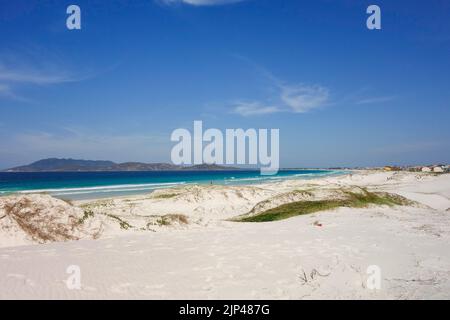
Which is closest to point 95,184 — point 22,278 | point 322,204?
point 322,204

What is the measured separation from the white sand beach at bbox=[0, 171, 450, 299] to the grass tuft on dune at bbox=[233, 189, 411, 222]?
2971 millimetres

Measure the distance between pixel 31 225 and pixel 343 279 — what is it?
10.7 m

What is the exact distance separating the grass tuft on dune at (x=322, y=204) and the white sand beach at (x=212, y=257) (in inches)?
117

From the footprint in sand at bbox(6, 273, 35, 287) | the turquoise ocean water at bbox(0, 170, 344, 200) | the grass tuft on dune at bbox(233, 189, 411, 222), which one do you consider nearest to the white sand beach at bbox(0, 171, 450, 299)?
the footprint in sand at bbox(6, 273, 35, 287)

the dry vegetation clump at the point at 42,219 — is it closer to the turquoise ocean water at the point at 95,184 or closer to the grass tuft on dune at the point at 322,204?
the grass tuft on dune at the point at 322,204

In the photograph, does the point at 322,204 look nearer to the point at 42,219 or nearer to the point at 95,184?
the point at 42,219

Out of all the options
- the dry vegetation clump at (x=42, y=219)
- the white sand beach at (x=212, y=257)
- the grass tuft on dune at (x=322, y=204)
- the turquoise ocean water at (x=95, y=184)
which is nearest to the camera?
the white sand beach at (x=212, y=257)

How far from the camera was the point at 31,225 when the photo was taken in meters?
13.1

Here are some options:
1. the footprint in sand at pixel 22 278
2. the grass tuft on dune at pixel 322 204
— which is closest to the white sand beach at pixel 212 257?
the footprint in sand at pixel 22 278

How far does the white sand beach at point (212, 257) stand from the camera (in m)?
7.07
